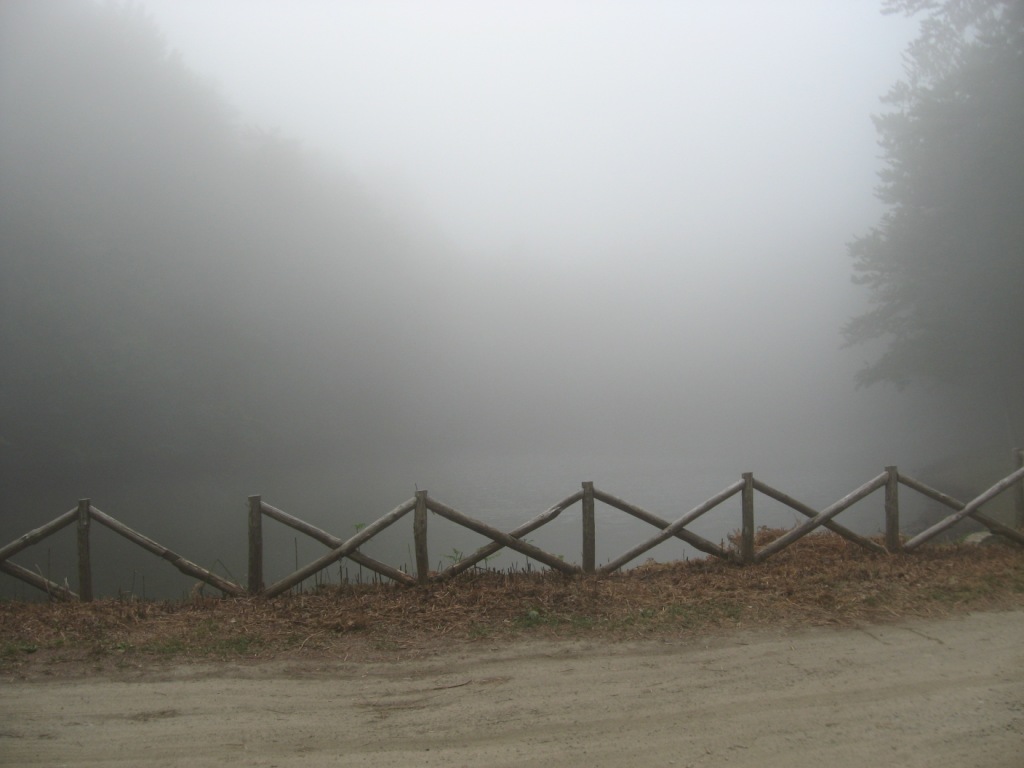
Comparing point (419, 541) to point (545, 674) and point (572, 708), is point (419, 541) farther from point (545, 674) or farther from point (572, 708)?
point (572, 708)

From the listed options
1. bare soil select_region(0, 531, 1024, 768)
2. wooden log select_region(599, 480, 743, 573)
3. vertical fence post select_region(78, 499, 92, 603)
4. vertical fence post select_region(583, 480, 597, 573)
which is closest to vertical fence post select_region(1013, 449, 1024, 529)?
bare soil select_region(0, 531, 1024, 768)

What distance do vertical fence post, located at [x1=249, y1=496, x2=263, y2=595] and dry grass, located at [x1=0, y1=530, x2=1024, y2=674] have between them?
0.21 metres

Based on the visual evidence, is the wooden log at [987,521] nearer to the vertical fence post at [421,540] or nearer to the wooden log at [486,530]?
the wooden log at [486,530]

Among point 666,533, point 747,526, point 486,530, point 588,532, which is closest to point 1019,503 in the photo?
point 747,526

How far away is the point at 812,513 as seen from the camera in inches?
336

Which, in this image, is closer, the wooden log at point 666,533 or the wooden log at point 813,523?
the wooden log at point 666,533

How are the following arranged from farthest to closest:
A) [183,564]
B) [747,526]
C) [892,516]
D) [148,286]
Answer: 1. [148,286]
2. [892,516]
3. [747,526]
4. [183,564]

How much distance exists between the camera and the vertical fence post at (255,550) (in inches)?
292

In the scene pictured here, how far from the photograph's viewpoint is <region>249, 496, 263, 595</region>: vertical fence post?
7422 millimetres

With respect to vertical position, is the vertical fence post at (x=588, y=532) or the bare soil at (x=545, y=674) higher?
the vertical fence post at (x=588, y=532)

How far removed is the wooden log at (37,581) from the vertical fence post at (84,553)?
0.11 m

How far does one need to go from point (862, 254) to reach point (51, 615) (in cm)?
3063

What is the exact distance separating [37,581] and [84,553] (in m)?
0.61

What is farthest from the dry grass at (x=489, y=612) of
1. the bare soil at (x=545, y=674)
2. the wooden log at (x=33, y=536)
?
the wooden log at (x=33, y=536)
